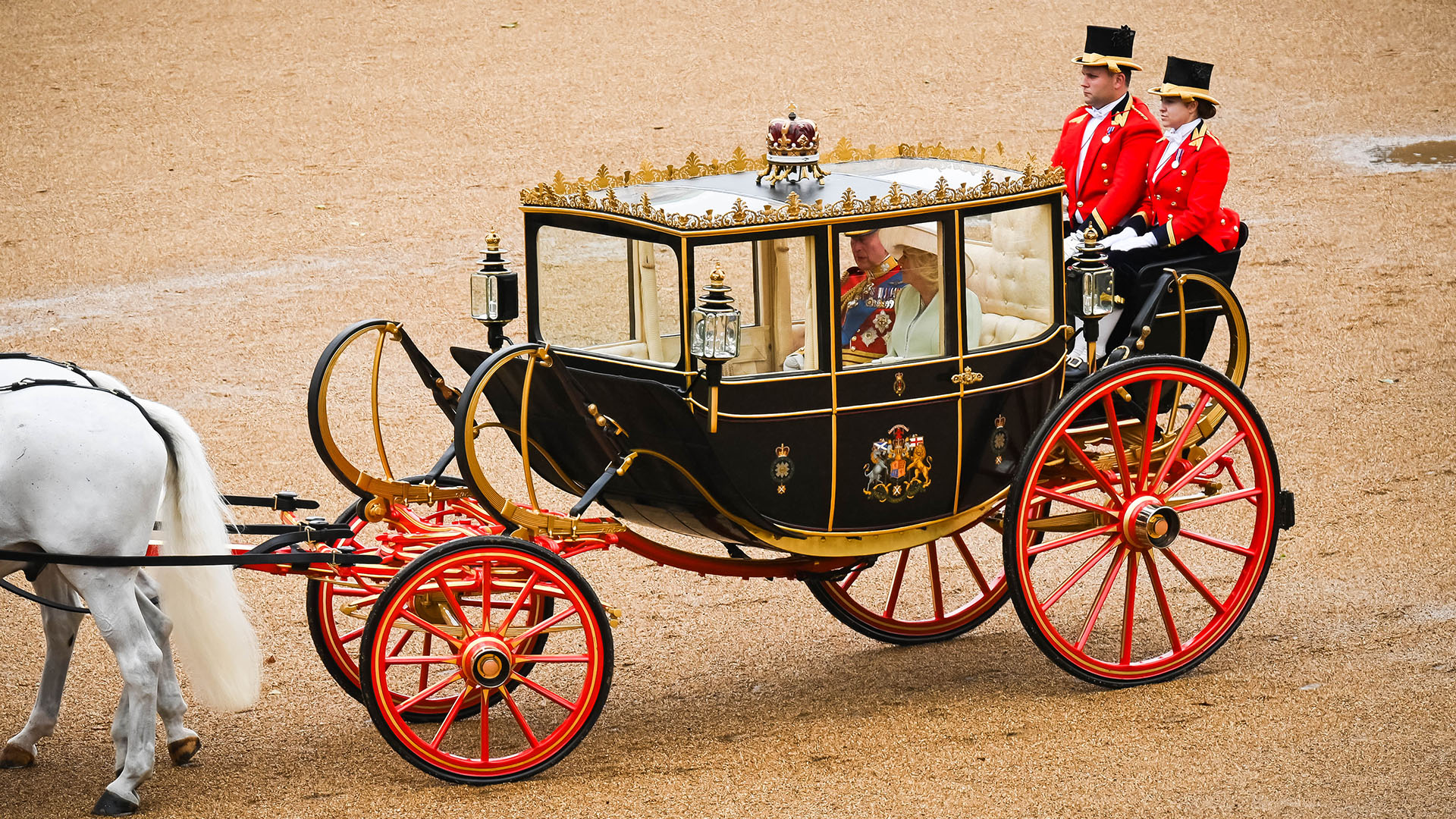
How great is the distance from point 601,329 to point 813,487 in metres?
0.85

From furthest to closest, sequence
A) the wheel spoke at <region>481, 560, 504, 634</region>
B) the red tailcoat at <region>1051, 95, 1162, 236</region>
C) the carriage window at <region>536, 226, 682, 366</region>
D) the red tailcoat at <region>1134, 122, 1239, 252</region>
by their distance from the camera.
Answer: the red tailcoat at <region>1051, 95, 1162, 236</region> < the red tailcoat at <region>1134, 122, 1239, 252</region> < the carriage window at <region>536, 226, 682, 366</region> < the wheel spoke at <region>481, 560, 504, 634</region>

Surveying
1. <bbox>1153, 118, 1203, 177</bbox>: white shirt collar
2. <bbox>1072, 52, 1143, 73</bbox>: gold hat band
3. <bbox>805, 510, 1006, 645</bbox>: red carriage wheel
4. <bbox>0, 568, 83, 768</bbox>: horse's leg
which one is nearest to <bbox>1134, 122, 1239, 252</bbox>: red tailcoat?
<bbox>1153, 118, 1203, 177</bbox>: white shirt collar

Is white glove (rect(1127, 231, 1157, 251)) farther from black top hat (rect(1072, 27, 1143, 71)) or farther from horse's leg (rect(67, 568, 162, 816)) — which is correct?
horse's leg (rect(67, 568, 162, 816))

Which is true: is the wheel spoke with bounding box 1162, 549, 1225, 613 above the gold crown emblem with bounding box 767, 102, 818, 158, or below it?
below

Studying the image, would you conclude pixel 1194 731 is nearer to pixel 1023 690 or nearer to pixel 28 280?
pixel 1023 690

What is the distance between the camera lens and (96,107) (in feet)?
47.5

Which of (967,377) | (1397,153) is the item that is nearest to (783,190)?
(967,377)

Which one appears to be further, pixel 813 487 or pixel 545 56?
pixel 545 56

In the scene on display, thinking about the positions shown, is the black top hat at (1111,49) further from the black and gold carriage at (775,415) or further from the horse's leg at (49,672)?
the horse's leg at (49,672)

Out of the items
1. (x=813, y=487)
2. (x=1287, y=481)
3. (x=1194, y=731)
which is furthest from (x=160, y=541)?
(x=1287, y=481)

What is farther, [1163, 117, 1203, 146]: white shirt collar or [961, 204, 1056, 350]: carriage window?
[1163, 117, 1203, 146]: white shirt collar

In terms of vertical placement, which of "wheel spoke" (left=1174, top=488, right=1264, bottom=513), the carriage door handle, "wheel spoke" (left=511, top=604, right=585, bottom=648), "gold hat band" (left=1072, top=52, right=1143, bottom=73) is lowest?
"wheel spoke" (left=511, top=604, right=585, bottom=648)

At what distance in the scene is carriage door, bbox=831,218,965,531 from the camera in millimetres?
4973

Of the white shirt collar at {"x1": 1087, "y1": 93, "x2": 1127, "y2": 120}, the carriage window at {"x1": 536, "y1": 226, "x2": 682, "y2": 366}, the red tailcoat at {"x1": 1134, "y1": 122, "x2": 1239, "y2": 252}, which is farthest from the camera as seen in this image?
the white shirt collar at {"x1": 1087, "y1": 93, "x2": 1127, "y2": 120}
